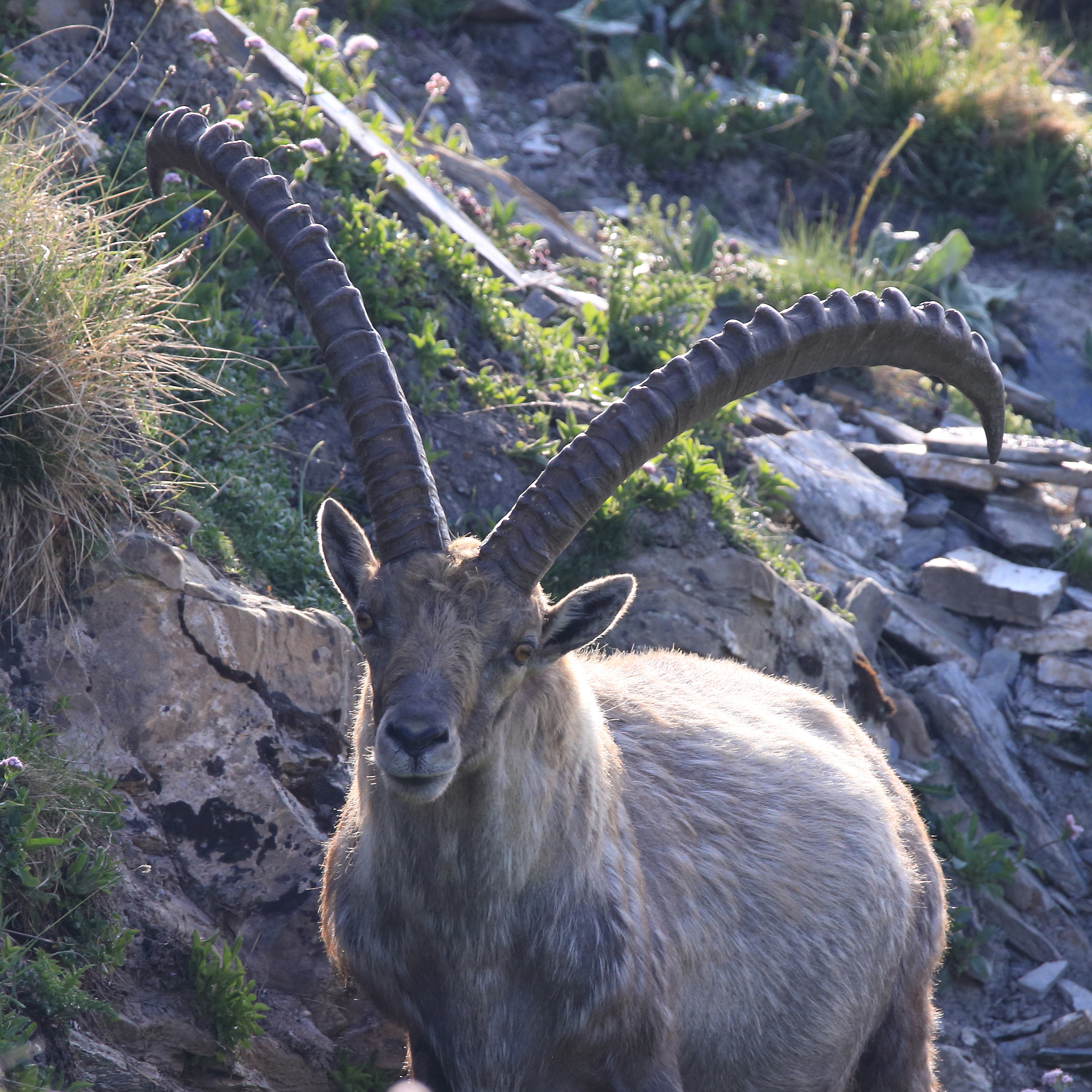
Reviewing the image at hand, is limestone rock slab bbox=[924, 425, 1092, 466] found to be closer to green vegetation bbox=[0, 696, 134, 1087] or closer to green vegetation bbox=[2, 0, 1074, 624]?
green vegetation bbox=[2, 0, 1074, 624]

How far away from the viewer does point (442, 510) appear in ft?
16.1

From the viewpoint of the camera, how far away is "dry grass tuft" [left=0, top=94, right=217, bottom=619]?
5559 millimetres

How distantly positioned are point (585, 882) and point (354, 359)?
7.45ft

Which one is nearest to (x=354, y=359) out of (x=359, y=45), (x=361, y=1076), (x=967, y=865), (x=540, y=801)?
(x=540, y=801)

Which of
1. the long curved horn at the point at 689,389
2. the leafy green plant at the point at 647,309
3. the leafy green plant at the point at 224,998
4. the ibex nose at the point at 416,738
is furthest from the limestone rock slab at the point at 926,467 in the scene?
the ibex nose at the point at 416,738

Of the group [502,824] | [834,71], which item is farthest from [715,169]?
[502,824]

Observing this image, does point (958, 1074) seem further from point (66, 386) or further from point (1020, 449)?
point (66, 386)

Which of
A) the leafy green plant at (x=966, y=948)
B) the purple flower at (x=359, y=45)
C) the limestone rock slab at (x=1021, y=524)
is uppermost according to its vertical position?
the purple flower at (x=359, y=45)

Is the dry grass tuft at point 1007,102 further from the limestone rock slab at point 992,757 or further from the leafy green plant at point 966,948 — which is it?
the leafy green plant at point 966,948

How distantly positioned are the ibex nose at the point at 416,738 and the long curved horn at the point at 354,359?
2.67 feet

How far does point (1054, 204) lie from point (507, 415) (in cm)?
986

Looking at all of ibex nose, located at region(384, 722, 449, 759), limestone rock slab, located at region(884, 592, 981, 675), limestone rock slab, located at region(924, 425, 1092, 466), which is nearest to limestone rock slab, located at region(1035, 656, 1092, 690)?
limestone rock slab, located at region(884, 592, 981, 675)

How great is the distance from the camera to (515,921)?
472 centimetres

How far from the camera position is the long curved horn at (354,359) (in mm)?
4742
